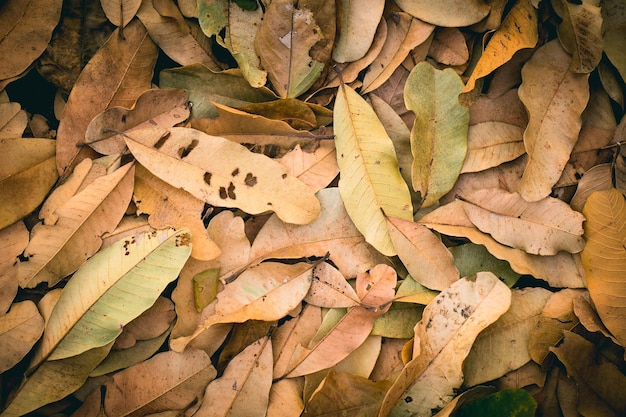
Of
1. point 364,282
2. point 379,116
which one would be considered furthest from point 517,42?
point 364,282

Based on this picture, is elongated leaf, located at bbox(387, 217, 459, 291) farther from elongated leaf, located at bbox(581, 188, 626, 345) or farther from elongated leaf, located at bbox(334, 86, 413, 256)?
elongated leaf, located at bbox(581, 188, 626, 345)

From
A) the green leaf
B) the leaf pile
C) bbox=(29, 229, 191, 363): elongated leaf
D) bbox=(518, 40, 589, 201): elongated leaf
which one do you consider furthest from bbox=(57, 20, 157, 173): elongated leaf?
the green leaf

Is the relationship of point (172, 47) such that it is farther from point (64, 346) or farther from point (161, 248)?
point (64, 346)

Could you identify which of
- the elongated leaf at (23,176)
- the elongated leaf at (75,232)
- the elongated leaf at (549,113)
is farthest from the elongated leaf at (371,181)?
the elongated leaf at (23,176)

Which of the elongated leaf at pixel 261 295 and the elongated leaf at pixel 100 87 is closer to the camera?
the elongated leaf at pixel 261 295

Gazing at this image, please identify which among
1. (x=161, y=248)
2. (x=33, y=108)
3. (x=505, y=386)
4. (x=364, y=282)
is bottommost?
(x=505, y=386)

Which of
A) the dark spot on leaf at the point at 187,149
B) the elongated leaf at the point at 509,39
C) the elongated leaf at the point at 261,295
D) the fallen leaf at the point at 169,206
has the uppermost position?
the elongated leaf at the point at 509,39

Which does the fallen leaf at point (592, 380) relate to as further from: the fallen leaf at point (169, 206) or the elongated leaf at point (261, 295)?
the fallen leaf at point (169, 206)
